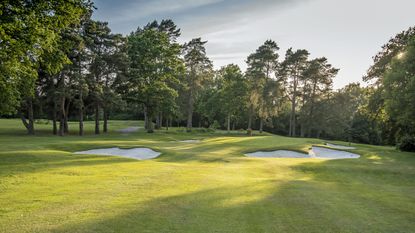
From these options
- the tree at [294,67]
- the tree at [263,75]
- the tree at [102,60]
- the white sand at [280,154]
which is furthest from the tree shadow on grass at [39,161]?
the tree at [294,67]

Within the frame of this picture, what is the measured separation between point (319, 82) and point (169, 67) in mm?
36554

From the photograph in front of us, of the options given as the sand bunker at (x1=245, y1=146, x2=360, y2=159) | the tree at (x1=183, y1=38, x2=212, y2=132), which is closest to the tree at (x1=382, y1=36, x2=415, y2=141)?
the sand bunker at (x1=245, y1=146, x2=360, y2=159)

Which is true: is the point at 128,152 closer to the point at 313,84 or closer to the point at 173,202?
the point at 173,202

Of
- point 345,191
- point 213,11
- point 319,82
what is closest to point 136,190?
point 345,191

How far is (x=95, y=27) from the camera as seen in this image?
43.1m

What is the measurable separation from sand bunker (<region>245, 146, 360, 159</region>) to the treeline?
21.6 ft

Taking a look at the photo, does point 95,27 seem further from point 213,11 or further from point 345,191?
point 345,191

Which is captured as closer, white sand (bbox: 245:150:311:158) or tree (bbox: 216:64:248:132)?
white sand (bbox: 245:150:311:158)

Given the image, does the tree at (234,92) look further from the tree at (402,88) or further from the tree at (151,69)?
the tree at (402,88)

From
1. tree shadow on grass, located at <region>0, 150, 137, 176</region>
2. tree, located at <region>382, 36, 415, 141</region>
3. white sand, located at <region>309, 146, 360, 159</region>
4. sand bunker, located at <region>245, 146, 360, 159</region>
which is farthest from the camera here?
white sand, located at <region>309, 146, 360, 159</region>

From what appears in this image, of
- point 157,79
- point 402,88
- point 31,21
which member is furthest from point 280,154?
point 157,79

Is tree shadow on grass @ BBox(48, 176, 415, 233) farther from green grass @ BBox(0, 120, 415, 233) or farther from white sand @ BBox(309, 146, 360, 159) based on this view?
white sand @ BBox(309, 146, 360, 159)

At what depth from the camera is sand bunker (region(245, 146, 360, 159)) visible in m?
29.9

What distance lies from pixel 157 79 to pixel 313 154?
29.8m
